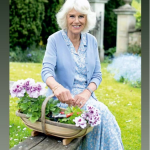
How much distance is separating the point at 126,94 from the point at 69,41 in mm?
3160

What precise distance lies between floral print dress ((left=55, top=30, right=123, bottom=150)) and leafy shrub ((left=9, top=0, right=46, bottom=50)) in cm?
682

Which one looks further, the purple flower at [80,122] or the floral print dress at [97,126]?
the floral print dress at [97,126]

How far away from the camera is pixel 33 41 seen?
10.2m

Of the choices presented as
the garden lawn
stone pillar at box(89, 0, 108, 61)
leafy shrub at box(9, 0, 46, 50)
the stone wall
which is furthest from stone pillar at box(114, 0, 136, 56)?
the garden lawn

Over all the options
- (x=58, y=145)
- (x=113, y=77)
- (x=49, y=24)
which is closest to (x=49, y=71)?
(x=58, y=145)

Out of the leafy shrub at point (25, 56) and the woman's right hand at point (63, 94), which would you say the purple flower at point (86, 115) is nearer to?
the woman's right hand at point (63, 94)

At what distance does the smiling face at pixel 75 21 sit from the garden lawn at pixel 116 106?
154 centimetres

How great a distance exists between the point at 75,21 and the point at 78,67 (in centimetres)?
42

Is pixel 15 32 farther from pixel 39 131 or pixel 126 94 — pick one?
pixel 39 131

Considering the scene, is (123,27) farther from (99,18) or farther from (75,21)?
(75,21)

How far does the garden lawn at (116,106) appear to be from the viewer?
385cm

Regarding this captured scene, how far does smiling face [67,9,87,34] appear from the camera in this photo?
9.12 feet

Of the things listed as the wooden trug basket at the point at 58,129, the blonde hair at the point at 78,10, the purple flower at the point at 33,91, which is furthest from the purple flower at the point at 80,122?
the blonde hair at the point at 78,10

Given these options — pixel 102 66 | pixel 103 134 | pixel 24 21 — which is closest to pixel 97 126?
pixel 103 134
